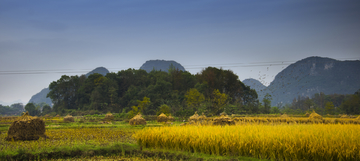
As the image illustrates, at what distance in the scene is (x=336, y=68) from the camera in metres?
133

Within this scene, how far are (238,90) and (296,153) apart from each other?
48594mm

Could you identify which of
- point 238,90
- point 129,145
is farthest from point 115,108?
point 129,145

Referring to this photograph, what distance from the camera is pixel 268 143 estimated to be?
669cm

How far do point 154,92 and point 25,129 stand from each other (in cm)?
4122

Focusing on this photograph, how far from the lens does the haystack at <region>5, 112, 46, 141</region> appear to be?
11.0m

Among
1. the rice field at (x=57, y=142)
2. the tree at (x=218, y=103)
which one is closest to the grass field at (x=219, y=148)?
the rice field at (x=57, y=142)

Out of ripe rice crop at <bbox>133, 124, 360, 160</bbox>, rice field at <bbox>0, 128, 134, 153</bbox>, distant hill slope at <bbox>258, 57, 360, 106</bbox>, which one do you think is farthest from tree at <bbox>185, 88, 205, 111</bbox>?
distant hill slope at <bbox>258, 57, 360, 106</bbox>

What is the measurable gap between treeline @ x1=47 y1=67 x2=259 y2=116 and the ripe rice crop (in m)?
33.7

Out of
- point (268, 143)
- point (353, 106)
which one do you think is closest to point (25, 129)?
point (268, 143)

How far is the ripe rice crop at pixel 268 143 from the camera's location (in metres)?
5.93

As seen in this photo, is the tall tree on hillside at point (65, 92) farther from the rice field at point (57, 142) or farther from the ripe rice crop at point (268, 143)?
the ripe rice crop at point (268, 143)

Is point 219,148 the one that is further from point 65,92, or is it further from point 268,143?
point 65,92

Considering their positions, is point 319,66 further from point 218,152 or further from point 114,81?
point 218,152

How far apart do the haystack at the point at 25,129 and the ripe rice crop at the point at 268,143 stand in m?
6.19
